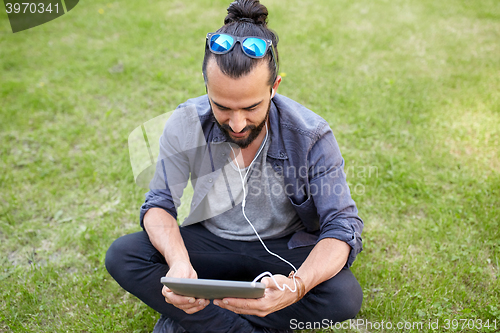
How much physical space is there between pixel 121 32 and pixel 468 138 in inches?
199

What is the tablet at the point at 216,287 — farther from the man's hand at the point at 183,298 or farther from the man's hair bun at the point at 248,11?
the man's hair bun at the point at 248,11

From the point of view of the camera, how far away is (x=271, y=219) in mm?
2254

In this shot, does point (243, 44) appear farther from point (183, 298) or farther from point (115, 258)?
point (115, 258)

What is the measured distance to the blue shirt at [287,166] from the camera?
79.2 inches

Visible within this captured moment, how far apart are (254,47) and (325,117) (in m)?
2.31

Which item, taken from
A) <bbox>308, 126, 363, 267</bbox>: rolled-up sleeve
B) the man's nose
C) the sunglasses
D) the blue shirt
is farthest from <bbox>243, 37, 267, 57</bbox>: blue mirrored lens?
<bbox>308, 126, 363, 267</bbox>: rolled-up sleeve

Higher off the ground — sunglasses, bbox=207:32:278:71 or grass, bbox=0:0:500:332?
sunglasses, bbox=207:32:278:71

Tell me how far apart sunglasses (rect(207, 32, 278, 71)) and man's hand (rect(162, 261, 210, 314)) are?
1.12 meters

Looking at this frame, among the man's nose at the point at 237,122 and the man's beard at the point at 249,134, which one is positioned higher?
the man's nose at the point at 237,122

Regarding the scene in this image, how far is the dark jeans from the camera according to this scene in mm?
1985

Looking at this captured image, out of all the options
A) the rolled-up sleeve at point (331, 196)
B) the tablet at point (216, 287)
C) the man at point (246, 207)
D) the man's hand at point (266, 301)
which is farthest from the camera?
the rolled-up sleeve at point (331, 196)

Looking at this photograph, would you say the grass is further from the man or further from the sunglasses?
the sunglasses

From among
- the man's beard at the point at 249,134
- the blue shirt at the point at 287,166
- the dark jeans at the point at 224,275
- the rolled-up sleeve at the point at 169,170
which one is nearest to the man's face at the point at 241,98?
the man's beard at the point at 249,134

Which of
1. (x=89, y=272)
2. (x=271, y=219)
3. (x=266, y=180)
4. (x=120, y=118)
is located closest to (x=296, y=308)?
(x=271, y=219)
